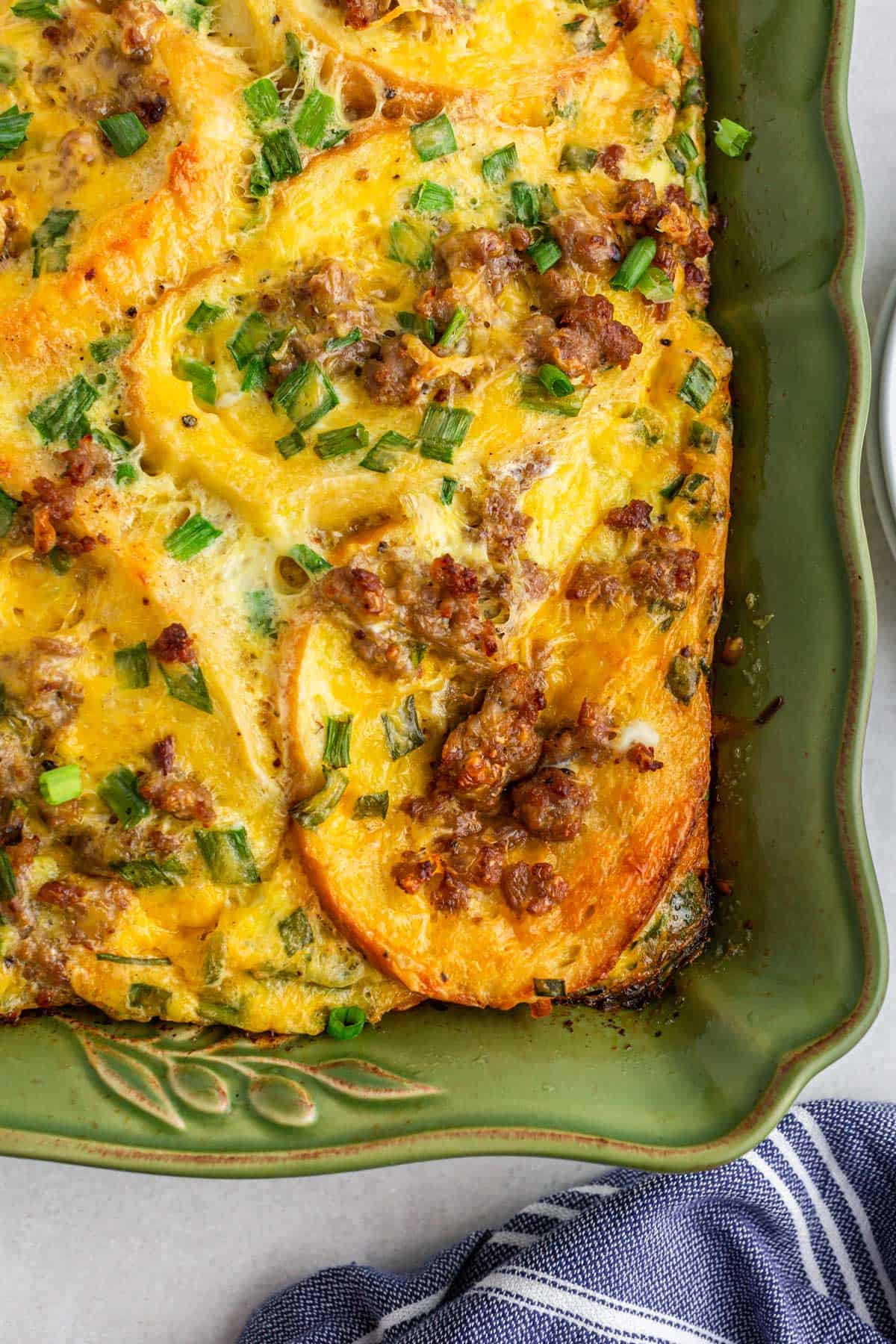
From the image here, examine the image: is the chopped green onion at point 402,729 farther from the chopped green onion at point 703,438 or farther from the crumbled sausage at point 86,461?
the chopped green onion at point 703,438


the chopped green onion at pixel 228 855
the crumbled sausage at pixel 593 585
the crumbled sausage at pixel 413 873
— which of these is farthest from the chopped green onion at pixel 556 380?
the chopped green onion at pixel 228 855

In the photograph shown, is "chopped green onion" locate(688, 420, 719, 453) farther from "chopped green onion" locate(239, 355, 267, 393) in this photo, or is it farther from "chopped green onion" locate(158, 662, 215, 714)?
"chopped green onion" locate(158, 662, 215, 714)

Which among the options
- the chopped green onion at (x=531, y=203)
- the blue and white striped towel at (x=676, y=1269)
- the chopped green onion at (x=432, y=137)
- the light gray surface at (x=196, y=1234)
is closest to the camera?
the chopped green onion at (x=432, y=137)

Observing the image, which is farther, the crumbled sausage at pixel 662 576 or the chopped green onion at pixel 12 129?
the crumbled sausage at pixel 662 576

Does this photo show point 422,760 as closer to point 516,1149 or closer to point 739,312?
point 516,1149

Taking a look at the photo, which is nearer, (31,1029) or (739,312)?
(31,1029)

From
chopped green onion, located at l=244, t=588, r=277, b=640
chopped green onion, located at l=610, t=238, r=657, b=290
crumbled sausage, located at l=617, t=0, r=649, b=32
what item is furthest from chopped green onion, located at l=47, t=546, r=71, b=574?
crumbled sausage, located at l=617, t=0, r=649, b=32

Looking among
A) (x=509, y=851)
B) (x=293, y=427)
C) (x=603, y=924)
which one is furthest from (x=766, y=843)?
(x=293, y=427)
